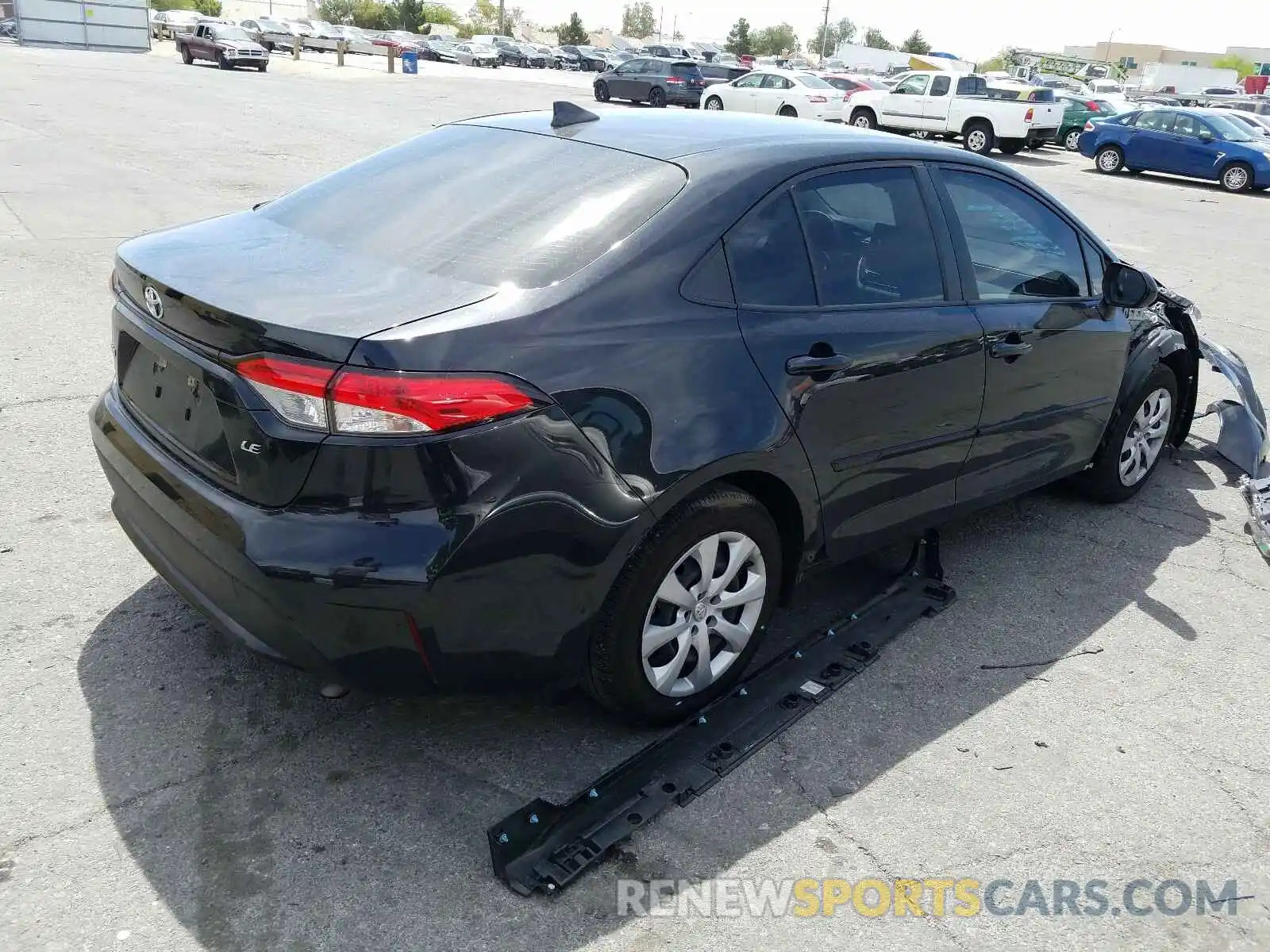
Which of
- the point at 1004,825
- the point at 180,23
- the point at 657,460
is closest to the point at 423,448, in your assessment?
the point at 657,460

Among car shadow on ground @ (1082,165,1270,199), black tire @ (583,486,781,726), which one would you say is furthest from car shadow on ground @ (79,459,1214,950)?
car shadow on ground @ (1082,165,1270,199)

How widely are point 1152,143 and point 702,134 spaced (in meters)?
23.7

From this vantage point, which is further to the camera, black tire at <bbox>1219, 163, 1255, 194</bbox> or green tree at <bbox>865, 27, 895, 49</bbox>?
green tree at <bbox>865, 27, 895, 49</bbox>

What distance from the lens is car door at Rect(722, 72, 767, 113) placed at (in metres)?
28.9

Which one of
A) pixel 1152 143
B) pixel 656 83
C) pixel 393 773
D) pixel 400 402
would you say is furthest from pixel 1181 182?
pixel 400 402

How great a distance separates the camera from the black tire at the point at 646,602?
2.94 m

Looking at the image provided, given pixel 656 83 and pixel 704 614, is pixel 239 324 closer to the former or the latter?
pixel 704 614

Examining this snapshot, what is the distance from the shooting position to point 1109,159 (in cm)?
2430

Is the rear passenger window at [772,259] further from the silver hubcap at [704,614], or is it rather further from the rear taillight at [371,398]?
the rear taillight at [371,398]

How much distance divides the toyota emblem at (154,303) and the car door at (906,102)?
26030mm

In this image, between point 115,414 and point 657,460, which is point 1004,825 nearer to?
point 657,460

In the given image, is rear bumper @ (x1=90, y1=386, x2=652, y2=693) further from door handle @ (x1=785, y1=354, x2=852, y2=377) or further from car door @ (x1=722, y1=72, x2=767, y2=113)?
car door @ (x1=722, y1=72, x2=767, y2=113)

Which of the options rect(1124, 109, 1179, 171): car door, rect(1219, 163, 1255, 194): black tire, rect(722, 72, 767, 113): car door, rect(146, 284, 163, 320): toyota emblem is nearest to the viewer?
rect(146, 284, 163, 320): toyota emblem

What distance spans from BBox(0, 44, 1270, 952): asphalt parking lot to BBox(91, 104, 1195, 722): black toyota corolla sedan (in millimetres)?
401
